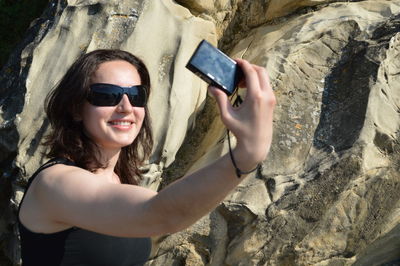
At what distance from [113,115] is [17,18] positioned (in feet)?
12.7

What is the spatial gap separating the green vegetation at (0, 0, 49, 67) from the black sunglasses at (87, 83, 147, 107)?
373 cm

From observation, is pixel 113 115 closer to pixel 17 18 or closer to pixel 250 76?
pixel 250 76

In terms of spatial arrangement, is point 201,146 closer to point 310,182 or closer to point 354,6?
point 310,182

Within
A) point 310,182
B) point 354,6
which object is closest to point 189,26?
point 354,6

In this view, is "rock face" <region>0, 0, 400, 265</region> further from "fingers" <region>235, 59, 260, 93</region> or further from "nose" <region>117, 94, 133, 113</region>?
"fingers" <region>235, 59, 260, 93</region>

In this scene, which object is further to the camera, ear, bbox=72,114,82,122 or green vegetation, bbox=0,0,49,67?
green vegetation, bbox=0,0,49,67

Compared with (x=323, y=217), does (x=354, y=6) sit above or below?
above

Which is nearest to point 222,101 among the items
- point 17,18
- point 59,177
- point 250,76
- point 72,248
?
point 250,76

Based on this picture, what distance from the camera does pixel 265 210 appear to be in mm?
3256

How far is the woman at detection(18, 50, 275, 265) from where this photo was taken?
134 centimetres

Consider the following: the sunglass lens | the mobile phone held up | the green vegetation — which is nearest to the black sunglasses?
the sunglass lens

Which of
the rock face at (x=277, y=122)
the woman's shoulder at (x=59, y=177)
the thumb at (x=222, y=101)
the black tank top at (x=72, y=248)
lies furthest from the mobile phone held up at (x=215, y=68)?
the rock face at (x=277, y=122)

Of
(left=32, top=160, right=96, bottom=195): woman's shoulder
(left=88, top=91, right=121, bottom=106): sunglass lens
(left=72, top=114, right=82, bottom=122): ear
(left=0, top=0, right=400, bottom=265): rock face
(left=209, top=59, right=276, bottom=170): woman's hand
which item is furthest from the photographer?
(left=0, top=0, right=400, bottom=265): rock face

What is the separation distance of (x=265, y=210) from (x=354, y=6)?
4.78 feet
